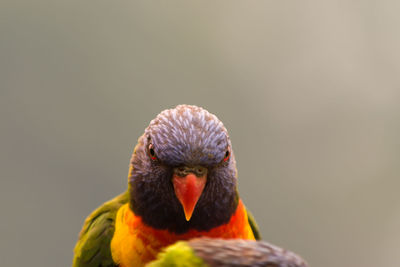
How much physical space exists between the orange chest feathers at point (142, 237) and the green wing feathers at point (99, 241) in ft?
0.16

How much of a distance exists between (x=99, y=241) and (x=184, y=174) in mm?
598

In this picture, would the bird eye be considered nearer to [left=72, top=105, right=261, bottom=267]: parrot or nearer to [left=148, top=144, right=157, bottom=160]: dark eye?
[left=72, top=105, right=261, bottom=267]: parrot

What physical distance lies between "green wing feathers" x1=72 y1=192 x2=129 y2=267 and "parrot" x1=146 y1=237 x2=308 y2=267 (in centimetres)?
90

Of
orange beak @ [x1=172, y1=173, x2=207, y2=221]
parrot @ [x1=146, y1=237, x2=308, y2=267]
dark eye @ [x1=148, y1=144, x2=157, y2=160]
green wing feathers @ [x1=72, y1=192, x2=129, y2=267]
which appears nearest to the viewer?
parrot @ [x1=146, y1=237, x2=308, y2=267]

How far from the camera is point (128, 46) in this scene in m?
3.54

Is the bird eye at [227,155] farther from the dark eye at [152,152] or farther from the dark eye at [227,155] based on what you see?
the dark eye at [152,152]

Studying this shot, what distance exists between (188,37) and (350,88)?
1.33 m

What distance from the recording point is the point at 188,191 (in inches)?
64.4

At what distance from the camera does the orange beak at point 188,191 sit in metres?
1.64

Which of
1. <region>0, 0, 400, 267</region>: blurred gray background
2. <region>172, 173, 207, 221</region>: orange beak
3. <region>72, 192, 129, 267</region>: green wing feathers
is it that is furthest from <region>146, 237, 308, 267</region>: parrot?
<region>0, 0, 400, 267</region>: blurred gray background

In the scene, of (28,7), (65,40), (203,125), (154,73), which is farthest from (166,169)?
(28,7)

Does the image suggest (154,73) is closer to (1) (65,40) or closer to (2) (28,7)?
(1) (65,40)

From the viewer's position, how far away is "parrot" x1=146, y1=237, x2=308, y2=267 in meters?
1.06

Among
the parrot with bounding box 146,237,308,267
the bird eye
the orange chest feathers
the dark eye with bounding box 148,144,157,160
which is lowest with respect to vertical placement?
the orange chest feathers
